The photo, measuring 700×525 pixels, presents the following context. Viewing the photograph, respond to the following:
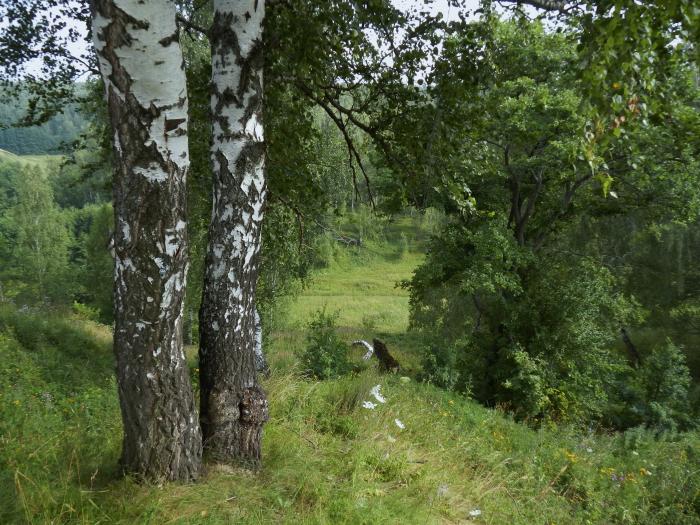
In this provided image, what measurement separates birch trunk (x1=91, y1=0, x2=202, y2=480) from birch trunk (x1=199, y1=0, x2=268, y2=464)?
1.27 ft

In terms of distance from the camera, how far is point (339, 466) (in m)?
3.66

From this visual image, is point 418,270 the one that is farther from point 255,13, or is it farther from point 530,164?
point 255,13

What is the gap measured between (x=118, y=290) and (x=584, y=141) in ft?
8.55

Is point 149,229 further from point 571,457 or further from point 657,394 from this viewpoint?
point 657,394

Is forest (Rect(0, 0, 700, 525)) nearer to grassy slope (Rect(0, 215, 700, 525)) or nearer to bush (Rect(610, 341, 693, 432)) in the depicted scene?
grassy slope (Rect(0, 215, 700, 525))

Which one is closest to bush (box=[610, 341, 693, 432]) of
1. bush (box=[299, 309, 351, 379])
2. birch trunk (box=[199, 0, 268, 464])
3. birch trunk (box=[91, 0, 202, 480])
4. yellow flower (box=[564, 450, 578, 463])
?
yellow flower (box=[564, 450, 578, 463])

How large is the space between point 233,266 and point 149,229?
85 centimetres

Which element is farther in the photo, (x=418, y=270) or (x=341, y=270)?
(x=341, y=270)

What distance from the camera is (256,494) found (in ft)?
9.53

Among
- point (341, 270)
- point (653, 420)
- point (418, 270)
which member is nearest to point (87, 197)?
point (341, 270)

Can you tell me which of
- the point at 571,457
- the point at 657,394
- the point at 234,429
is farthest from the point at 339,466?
the point at 657,394

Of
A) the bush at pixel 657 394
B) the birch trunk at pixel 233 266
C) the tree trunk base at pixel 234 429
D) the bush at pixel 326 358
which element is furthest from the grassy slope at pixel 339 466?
the bush at pixel 657 394

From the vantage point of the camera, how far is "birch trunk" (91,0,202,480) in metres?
2.24

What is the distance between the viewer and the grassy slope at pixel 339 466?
263 cm
